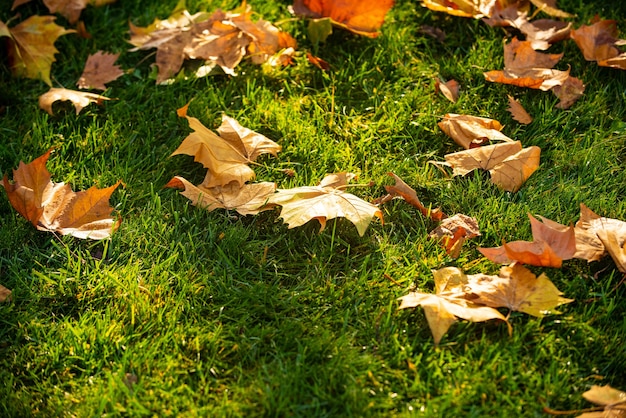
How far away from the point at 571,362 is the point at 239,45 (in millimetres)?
1746

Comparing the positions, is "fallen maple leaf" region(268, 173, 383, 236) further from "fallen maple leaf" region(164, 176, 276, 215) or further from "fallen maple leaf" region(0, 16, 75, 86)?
"fallen maple leaf" region(0, 16, 75, 86)

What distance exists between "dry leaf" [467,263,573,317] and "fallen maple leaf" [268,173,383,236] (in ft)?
1.20

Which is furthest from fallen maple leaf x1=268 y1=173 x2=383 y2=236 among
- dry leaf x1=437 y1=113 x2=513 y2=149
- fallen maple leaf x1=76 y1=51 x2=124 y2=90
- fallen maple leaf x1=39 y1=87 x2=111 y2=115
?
fallen maple leaf x1=76 y1=51 x2=124 y2=90

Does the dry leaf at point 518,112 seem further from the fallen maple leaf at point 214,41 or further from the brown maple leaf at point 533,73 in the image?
the fallen maple leaf at point 214,41

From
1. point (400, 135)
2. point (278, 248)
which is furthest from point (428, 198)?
point (278, 248)

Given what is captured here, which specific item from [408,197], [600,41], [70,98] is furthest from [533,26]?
[70,98]

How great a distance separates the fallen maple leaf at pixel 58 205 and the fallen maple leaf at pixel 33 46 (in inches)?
26.4

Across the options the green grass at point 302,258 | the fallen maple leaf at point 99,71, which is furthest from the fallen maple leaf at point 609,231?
the fallen maple leaf at point 99,71

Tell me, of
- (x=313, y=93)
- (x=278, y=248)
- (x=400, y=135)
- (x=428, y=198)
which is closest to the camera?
(x=278, y=248)

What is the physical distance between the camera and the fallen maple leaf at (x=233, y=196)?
2.28 metres

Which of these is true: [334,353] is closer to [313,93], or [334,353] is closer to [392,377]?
[392,377]

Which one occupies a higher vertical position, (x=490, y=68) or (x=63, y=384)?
(x=490, y=68)

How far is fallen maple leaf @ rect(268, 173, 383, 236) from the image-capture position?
2.12 meters

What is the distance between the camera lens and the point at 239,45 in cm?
287
